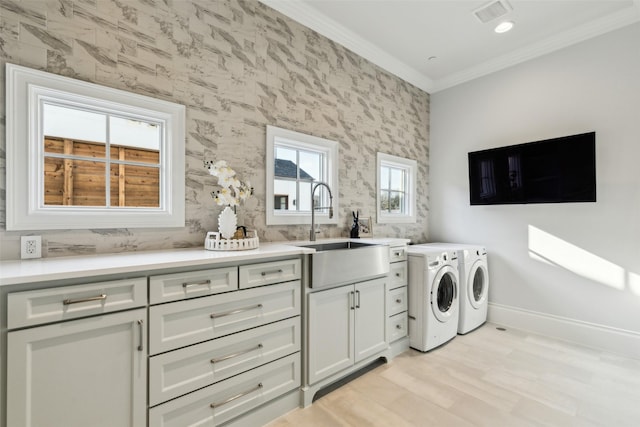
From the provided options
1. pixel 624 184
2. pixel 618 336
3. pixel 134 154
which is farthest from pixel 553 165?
pixel 134 154

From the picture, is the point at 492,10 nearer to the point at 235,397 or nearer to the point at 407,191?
the point at 407,191

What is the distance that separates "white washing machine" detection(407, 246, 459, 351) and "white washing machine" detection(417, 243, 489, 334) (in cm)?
23

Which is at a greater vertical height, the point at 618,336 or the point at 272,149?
the point at 272,149

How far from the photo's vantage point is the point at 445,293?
297cm

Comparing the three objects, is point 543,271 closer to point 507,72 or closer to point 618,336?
point 618,336

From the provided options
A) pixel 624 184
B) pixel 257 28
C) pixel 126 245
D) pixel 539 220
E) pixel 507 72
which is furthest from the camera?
pixel 507 72

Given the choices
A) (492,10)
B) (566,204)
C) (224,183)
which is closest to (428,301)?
(566,204)

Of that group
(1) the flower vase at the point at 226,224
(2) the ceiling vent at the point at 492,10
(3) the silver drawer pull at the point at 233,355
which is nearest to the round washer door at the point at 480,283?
(2) the ceiling vent at the point at 492,10

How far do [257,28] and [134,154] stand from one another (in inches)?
75.1

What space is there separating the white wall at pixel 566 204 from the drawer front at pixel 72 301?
362cm

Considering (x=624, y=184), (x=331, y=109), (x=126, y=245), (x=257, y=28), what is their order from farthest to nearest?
1. (x=331, y=109)
2. (x=624, y=184)
3. (x=257, y=28)
4. (x=126, y=245)

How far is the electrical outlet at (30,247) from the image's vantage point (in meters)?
1.50

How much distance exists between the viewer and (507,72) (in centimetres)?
339

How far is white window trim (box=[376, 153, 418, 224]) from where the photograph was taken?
3.42 metres
